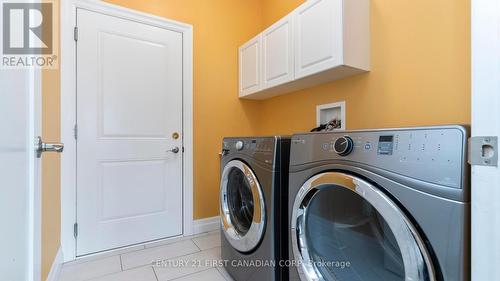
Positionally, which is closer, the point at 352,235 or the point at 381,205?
the point at 381,205

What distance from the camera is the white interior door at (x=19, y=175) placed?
0.53 metres

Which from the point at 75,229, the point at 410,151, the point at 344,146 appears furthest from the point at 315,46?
the point at 75,229

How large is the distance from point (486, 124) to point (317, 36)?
1.31m

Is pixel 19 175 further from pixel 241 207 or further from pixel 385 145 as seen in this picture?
pixel 241 207

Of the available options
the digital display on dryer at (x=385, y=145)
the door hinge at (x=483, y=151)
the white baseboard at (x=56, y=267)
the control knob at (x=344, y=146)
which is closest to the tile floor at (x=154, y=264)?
the white baseboard at (x=56, y=267)

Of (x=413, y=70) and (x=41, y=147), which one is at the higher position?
(x=413, y=70)

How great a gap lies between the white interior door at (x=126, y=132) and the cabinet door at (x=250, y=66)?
654mm

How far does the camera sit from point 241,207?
165cm

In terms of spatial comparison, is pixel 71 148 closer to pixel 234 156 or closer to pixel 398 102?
pixel 234 156

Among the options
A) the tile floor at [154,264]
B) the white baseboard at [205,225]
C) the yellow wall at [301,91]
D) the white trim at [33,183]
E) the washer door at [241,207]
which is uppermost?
the yellow wall at [301,91]

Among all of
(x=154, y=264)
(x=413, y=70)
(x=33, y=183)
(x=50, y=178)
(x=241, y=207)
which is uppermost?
(x=413, y=70)

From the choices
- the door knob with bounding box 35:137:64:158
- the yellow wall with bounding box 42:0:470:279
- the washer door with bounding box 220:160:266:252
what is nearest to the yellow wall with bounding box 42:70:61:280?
the yellow wall with bounding box 42:0:470:279

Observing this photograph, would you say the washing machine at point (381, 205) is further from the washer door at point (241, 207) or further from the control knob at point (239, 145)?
the control knob at point (239, 145)

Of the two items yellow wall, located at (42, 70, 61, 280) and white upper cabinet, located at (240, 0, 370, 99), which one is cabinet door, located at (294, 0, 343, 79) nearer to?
white upper cabinet, located at (240, 0, 370, 99)
